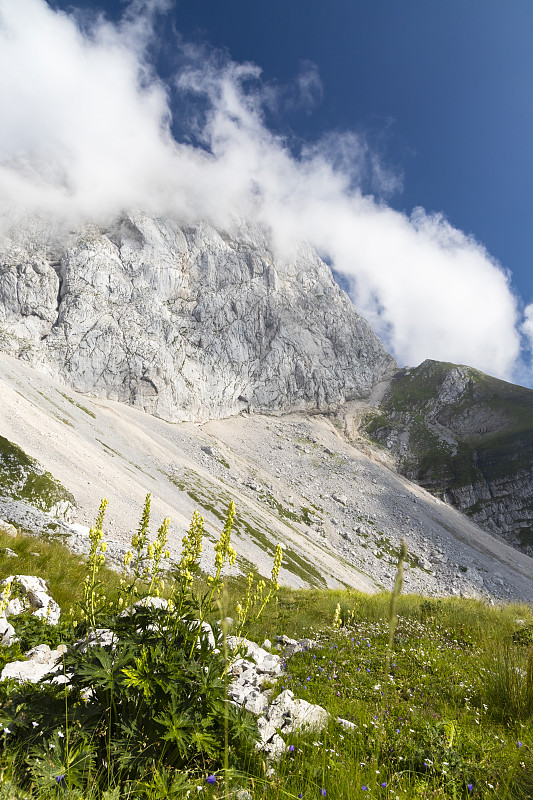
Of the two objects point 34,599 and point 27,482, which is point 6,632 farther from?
point 27,482

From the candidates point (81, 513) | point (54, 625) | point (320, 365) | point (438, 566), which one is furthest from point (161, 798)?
point (320, 365)

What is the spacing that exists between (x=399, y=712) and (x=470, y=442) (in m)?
193

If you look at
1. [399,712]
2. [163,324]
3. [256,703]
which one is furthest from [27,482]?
[163,324]

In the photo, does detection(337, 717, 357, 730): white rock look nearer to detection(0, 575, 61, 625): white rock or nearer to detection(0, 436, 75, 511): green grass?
detection(0, 575, 61, 625): white rock

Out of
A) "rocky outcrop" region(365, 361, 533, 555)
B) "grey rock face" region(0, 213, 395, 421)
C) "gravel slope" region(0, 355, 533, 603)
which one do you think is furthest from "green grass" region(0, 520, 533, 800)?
"rocky outcrop" region(365, 361, 533, 555)

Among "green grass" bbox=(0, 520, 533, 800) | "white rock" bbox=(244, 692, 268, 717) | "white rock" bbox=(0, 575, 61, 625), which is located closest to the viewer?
"green grass" bbox=(0, 520, 533, 800)

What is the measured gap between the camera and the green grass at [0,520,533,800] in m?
3.25

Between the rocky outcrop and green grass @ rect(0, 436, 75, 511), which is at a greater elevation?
the rocky outcrop

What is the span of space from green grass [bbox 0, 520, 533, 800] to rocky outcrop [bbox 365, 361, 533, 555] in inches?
6419

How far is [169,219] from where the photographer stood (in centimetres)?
19325

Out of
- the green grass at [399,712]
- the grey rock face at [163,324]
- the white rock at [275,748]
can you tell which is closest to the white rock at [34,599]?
the green grass at [399,712]

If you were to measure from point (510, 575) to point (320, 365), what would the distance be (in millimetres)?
121687

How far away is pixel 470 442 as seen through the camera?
17062cm

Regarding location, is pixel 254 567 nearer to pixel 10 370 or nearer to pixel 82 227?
pixel 10 370
